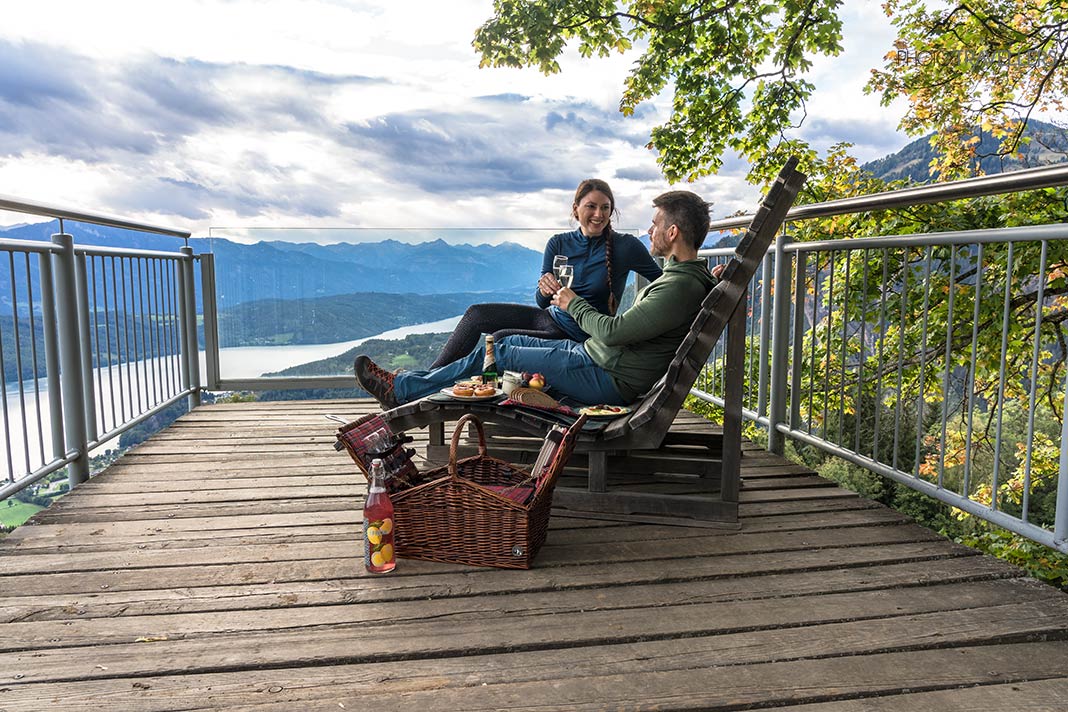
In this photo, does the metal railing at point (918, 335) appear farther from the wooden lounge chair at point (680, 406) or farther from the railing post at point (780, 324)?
the wooden lounge chair at point (680, 406)

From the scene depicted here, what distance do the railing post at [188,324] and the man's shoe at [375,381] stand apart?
2444 millimetres

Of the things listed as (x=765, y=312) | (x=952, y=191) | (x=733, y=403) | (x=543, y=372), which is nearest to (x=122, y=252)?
(x=543, y=372)

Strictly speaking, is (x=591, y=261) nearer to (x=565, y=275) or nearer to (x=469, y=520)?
(x=565, y=275)

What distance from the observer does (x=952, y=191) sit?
7.33ft

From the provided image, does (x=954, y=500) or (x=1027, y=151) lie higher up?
(x=1027, y=151)

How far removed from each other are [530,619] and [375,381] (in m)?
1.67

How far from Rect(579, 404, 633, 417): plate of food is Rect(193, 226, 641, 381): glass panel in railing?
2.82 m

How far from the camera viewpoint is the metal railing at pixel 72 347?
274 centimetres

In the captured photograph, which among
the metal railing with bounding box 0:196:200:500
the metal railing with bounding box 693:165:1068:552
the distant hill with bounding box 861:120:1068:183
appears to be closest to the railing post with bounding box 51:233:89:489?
the metal railing with bounding box 0:196:200:500

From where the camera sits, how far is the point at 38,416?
2.91m

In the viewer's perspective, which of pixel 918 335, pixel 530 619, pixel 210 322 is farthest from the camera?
pixel 918 335

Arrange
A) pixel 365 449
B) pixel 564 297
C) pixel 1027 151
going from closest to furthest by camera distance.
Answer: pixel 365 449, pixel 564 297, pixel 1027 151

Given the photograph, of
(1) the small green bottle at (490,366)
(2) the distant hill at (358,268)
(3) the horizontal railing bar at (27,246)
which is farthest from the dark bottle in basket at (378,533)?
(2) the distant hill at (358,268)

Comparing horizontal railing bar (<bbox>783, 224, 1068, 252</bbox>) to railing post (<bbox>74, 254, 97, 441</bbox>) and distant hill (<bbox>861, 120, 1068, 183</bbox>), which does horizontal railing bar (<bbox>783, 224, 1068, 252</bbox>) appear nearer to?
railing post (<bbox>74, 254, 97, 441</bbox>)
